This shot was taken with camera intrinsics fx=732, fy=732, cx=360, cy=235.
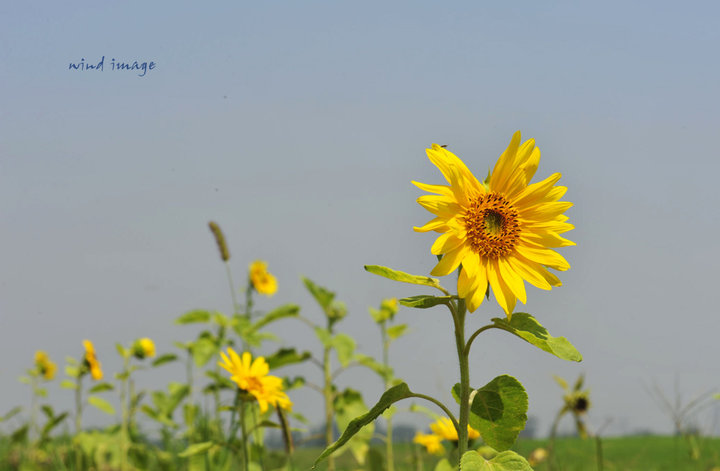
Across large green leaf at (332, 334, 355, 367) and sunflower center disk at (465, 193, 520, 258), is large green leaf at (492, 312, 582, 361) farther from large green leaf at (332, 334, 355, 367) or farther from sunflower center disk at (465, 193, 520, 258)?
large green leaf at (332, 334, 355, 367)

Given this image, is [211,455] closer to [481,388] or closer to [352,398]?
[352,398]

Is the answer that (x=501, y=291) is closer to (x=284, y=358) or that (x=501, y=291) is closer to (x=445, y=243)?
(x=445, y=243)

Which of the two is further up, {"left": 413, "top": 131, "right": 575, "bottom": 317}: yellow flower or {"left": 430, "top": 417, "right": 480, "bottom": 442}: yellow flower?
{"left": 413, "top": 131, "right": 575, "bottom": 317}: yellow flower

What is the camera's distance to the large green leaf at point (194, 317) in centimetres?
452

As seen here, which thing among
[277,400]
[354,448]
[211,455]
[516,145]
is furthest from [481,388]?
[211,455]

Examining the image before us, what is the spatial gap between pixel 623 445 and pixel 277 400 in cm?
472

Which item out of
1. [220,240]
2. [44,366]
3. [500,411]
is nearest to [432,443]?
[220,240]

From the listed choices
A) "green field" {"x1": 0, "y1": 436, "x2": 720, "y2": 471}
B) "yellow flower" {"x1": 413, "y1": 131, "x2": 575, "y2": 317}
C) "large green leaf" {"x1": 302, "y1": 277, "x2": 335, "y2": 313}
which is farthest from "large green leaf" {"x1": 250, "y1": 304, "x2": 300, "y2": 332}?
"yellow flower" {"x1": 413, "y1": 131, "x2": 575, "y2": 317}

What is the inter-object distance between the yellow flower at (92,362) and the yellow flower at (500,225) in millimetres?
3470

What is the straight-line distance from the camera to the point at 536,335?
1.64m

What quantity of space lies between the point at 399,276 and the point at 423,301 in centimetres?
7

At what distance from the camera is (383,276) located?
1.57 m

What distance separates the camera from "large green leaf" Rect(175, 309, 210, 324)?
14.8 ft

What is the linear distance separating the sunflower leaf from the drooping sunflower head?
339 centimetres
